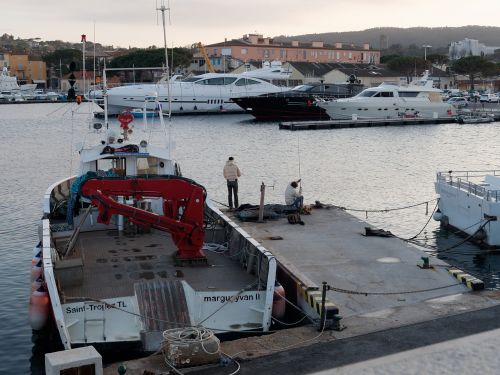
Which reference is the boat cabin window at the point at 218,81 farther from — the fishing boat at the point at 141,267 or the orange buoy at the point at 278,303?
the orange buoy at the point at 278,303

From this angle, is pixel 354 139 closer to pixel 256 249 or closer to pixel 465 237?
pixel 465 237

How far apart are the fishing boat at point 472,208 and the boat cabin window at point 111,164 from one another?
1097 cm

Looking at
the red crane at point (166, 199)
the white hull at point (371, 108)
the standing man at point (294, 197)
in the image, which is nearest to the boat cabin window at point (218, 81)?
the white hull at point (371, 108)

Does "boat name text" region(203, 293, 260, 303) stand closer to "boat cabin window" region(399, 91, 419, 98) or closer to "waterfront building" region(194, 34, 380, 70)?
"boat cabin window" region(399, 91, 419, 98)

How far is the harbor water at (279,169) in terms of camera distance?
21188 mm

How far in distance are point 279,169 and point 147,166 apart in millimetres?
24331

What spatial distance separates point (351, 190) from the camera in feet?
117

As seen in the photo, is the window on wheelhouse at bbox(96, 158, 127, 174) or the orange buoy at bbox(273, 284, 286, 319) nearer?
the orange buoy at bbox(273, 284, 286, 319)

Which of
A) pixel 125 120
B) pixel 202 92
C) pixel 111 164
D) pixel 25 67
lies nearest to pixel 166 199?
pixel 111 164

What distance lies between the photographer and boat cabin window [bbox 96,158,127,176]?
2009 centimetres

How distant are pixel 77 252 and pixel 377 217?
14.3 metres

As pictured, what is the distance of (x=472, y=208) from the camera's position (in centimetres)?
2336

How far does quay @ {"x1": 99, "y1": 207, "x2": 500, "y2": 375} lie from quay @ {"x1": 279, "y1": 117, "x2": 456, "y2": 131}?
5010 centimetres

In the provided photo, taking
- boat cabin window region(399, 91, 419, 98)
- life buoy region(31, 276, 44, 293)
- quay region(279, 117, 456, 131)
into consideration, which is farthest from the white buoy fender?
boat cabin window region(399, 91, 419, 98)
